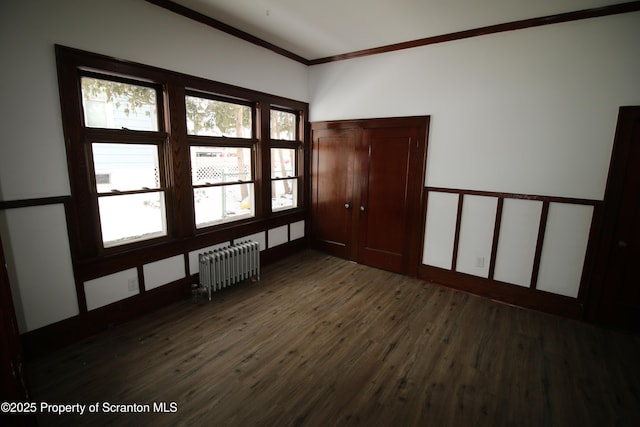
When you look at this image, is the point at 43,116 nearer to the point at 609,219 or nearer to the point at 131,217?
the point at 131,217

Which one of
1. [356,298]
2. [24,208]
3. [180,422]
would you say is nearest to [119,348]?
[180,422]

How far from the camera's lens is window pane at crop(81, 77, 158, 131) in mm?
2596

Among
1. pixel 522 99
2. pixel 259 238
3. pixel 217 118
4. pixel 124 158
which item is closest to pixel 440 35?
pixel 522 99

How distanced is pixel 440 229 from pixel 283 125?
9.24ft

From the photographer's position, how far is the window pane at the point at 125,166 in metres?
2.70

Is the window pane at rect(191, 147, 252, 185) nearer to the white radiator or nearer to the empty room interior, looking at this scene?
the empty room interior

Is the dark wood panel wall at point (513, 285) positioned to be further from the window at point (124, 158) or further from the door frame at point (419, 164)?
the window at point (124, 158)

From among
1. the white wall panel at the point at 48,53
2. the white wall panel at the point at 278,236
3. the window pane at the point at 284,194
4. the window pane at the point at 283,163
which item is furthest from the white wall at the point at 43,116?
the window pane at the point at 284,194

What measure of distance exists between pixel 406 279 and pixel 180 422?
3109 millimetres

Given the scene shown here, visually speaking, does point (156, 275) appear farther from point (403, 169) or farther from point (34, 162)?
point (403, 169)

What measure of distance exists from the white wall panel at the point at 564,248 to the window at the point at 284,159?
11.5 feet

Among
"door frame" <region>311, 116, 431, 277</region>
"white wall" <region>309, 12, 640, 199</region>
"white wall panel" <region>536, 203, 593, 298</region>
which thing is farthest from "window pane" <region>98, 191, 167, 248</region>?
"white wall panel" <region>536, 203, 593, 298</region>

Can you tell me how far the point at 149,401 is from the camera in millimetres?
2037

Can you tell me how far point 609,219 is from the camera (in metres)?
2.92
